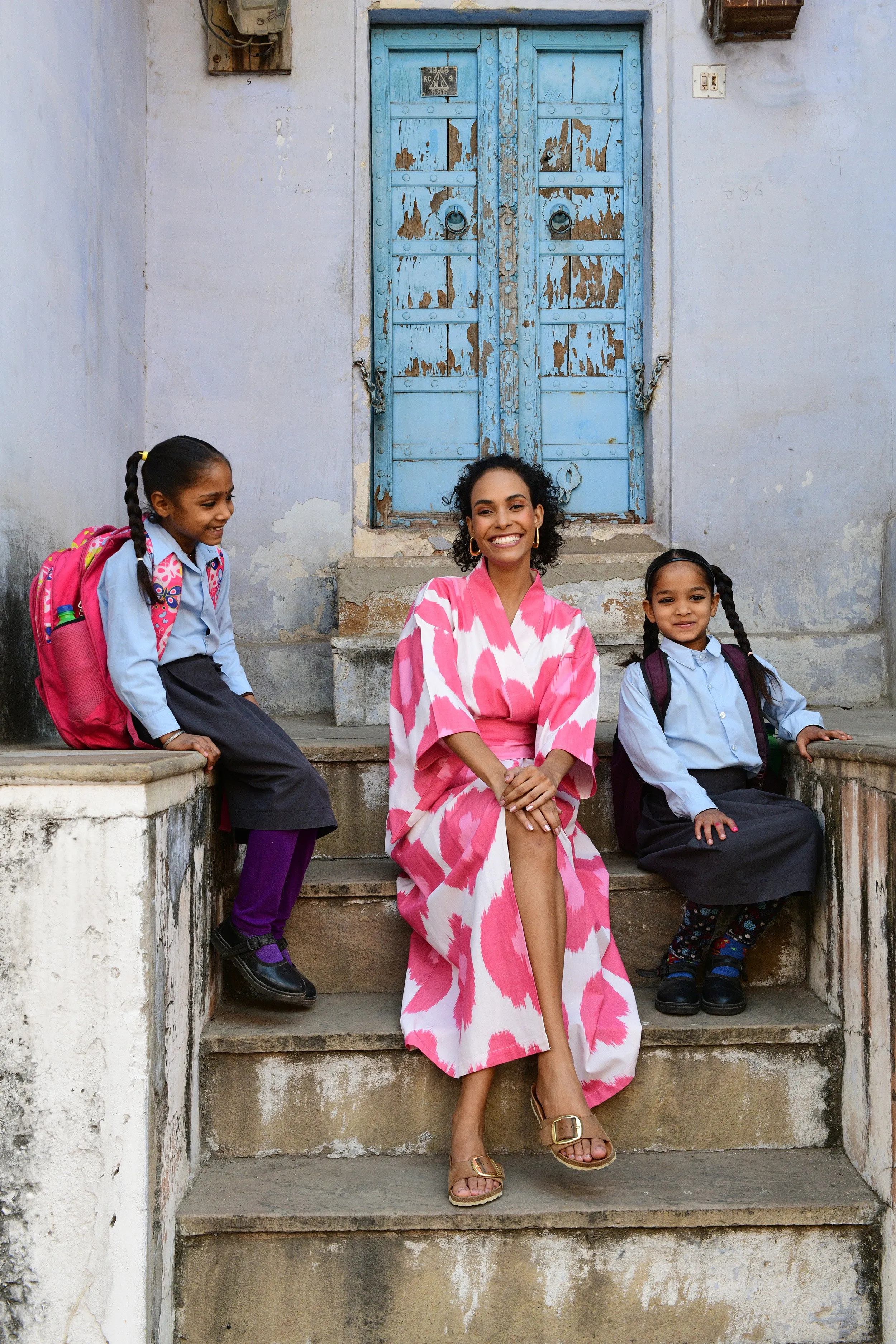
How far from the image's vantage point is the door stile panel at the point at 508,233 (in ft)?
15.4

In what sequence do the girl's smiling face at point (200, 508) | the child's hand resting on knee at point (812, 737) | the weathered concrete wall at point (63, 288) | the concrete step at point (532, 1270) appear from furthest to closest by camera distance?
the weathered concrete wall at point (63, 288) < the child's hand resting on knee at point (812, 737) < the girl's smiling face at point (200, 508) < the concrete step at point (532, 1270)

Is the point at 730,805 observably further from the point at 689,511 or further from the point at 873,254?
the point at 873,254

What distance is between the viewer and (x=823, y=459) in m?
4.57

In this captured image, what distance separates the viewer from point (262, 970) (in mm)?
2492

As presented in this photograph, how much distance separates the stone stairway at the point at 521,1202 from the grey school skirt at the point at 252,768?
0.45 meters

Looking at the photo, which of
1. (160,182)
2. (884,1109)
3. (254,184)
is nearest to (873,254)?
(254,184)

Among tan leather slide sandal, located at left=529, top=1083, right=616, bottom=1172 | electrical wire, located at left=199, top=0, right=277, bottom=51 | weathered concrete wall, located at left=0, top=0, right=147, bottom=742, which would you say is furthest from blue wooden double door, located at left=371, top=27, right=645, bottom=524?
tan leather slide sandal, located at left=529, top=1083, right=616, bottom=1172

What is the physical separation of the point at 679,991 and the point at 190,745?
125cm

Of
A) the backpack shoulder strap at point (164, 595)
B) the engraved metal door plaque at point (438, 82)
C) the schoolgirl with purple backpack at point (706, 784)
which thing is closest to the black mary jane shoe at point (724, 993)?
the schoolgirl with purple backpack at point (706, 784)

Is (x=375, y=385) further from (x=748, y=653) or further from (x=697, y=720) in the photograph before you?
(x=697, y=720)

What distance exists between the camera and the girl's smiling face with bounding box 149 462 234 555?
2.63 metres

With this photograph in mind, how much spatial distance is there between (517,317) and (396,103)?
3.39 ft

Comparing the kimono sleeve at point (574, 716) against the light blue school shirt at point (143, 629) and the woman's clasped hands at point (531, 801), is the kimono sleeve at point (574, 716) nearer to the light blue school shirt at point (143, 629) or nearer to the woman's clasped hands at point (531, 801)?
the woman's clasped hands at point (531, 801)

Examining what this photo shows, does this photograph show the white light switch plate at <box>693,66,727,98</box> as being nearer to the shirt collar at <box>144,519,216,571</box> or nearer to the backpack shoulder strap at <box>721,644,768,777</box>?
the backpack shoulder strap at <box>721,644,768,777</box>
